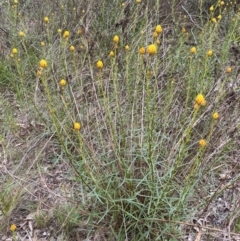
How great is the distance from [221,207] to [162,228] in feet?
1.72

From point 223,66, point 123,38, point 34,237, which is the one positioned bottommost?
point 34,237

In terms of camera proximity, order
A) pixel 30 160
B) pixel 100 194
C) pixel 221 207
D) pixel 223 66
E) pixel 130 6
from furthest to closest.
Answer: pixel 130 6
pixel 223 66
pixel 30 160
pixel 221 207
pixel 100 194

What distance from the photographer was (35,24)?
13.4ft

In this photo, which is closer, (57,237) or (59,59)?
(57,237)

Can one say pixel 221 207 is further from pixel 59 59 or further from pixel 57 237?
pixel 59 59

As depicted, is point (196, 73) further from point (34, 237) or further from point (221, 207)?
point (34, 237)

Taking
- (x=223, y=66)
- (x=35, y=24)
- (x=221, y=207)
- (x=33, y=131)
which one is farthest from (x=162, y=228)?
(x=35, y=24)

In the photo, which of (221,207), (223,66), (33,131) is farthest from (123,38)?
(221,207)

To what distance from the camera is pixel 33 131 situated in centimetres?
292

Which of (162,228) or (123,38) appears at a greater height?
(123,38)

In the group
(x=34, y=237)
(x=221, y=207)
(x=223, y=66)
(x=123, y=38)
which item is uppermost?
(x=123, y=38)

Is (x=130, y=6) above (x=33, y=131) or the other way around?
above

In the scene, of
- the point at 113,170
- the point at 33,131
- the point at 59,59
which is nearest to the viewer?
the point at 113,170

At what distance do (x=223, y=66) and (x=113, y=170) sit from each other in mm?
1461
